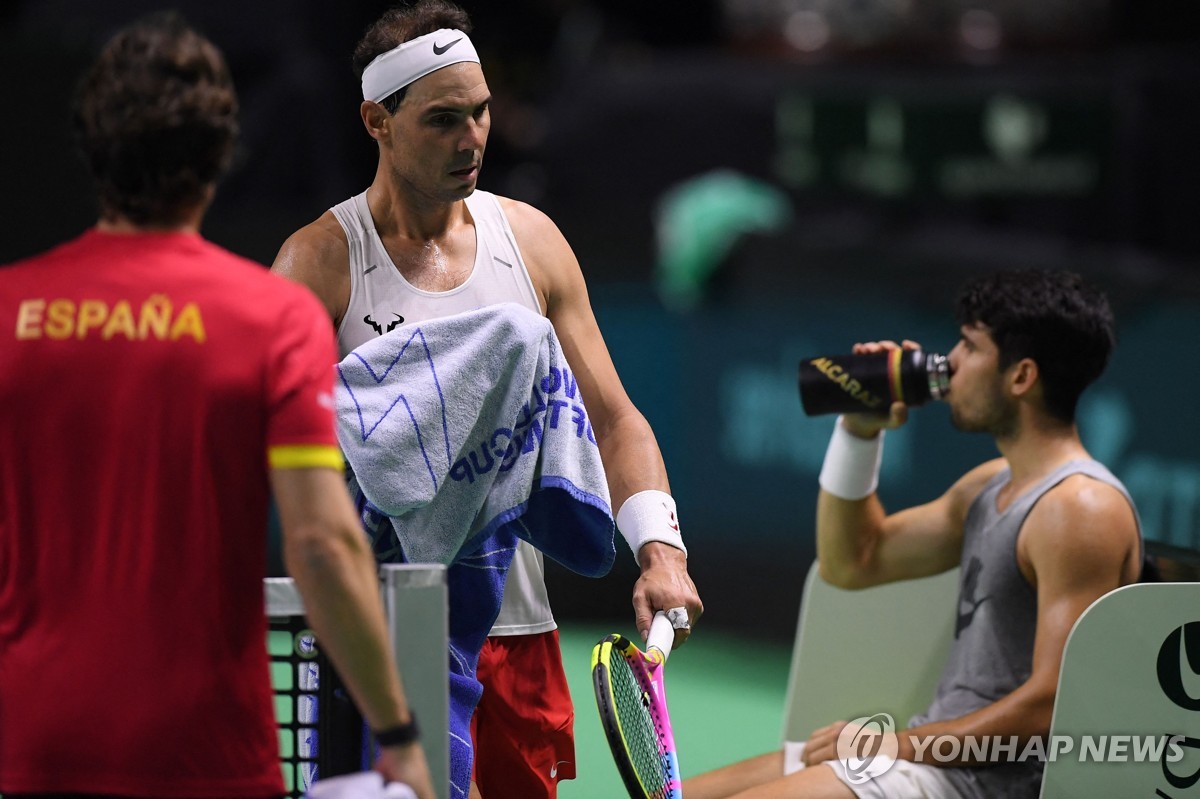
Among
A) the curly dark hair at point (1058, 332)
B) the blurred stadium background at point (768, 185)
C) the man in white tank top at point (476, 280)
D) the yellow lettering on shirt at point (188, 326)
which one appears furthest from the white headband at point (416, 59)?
the blurred stadium background at point (768, 185)

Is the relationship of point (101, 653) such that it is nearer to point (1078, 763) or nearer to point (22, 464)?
point (22, 464)

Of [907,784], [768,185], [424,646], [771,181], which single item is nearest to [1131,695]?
[907,784]

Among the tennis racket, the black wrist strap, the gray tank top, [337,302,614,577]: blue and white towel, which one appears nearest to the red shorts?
[337,302,614,577]: blue and white towel

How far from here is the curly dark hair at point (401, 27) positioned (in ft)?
11.3

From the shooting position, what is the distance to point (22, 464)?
2.19 meters

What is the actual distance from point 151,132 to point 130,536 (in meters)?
0.49

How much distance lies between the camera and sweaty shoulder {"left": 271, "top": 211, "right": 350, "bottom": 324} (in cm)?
333

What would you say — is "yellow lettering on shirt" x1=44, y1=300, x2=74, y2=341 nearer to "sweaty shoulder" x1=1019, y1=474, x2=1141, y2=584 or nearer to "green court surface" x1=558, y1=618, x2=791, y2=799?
"sweaty shoulder" x1=1019, y1=474, x2=1141, y2=584

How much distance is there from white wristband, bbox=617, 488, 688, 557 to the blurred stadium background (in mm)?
2292

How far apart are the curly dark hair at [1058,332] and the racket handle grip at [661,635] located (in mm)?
1368

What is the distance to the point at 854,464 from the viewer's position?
4.41 metres

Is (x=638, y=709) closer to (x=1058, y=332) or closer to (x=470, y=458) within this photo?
(x=470, y=458)

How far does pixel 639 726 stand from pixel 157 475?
1114mm

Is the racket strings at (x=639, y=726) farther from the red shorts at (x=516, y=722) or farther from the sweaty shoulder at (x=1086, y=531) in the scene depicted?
the sweaty shoulder at (x=1086, y=531)
